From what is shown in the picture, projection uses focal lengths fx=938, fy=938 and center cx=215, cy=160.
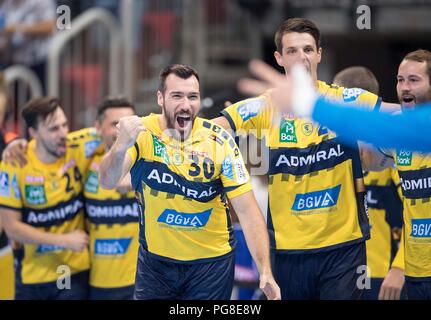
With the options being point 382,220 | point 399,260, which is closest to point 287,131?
point 399,260

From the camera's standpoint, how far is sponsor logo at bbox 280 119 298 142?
6184mm

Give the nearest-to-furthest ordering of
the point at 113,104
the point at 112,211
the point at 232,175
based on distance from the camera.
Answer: the point at 232,175
the point at 112,211
the point at 113,104

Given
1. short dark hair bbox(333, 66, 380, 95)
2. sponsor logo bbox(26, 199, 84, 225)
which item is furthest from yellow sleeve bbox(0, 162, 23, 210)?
short dark hair bbox(333, 66, 380, 95)

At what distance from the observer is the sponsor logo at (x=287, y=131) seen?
20.3 feet

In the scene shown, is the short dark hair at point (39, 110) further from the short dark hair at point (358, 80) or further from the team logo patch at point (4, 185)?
the short dark hair at point (358, 80)

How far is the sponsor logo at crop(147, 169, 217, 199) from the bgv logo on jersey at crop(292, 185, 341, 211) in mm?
607

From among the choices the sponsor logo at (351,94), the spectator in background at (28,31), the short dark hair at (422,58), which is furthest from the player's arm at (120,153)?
the spectator in background at (28,31)

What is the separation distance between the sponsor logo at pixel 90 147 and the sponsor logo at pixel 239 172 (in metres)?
2.01

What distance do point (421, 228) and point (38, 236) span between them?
297cm

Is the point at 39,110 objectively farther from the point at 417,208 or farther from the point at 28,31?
the point at 28,31

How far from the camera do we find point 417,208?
Result: 614 cm

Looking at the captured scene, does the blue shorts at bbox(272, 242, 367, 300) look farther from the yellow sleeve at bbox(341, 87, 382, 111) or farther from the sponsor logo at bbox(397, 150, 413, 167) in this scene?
the yellow sleeve at bbox(341, 87, 382, 111)
